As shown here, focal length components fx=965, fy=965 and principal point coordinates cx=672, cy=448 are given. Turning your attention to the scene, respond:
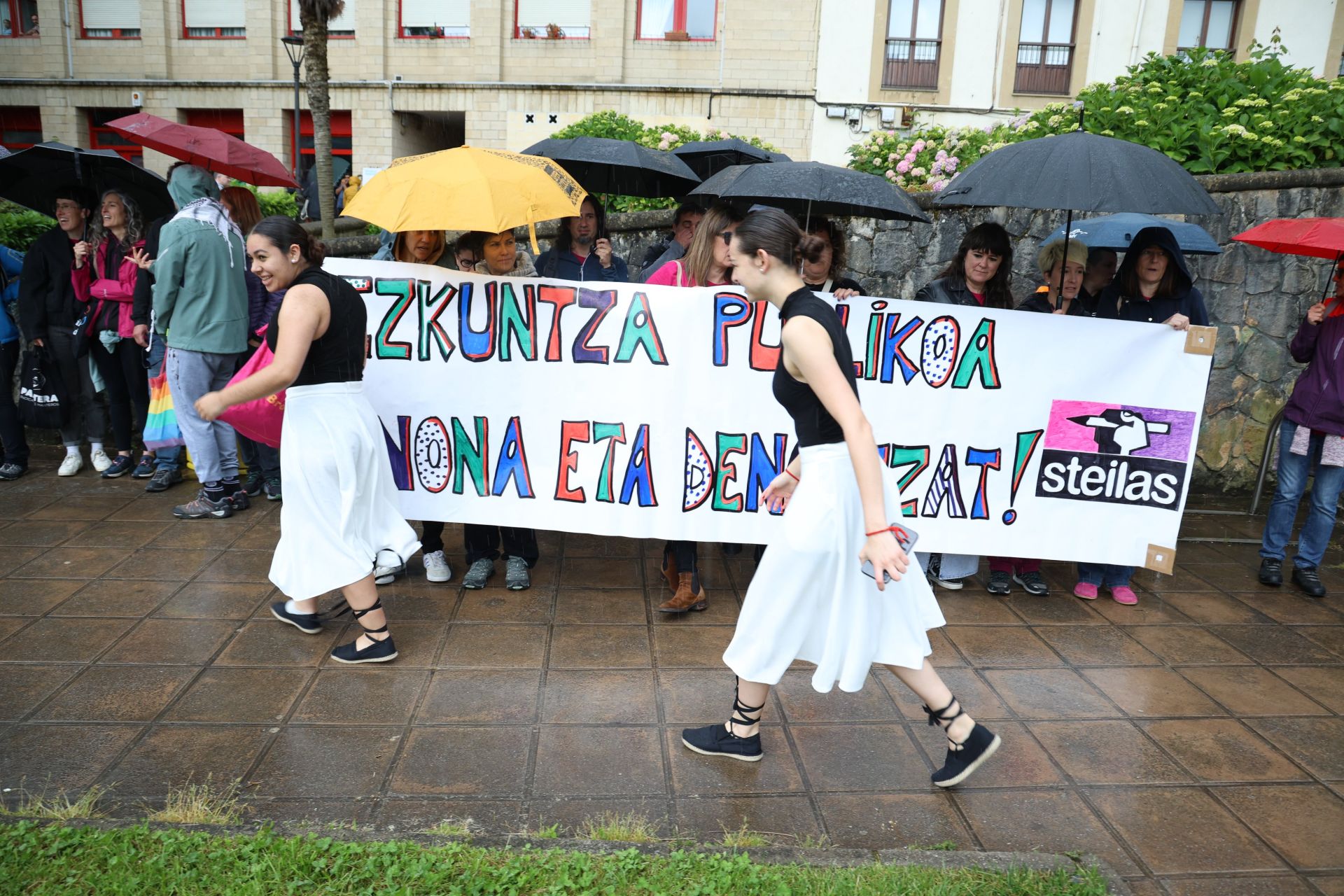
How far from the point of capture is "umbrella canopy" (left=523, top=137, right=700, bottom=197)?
617 centimetres

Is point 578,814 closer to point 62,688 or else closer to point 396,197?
point 62,688

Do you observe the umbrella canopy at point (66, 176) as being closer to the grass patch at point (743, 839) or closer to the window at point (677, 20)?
the grass patch at point (743, 839)

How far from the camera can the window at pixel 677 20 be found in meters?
20.8

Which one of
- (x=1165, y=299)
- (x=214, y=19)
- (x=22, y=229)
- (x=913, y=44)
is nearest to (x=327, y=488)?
(x=1165, y=299)

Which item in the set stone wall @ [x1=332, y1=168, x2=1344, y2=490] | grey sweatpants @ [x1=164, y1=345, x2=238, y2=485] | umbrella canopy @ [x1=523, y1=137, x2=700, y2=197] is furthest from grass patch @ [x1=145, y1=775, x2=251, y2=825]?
stone wall @ [x1=332, y1=168, x2=1344, y2=490]

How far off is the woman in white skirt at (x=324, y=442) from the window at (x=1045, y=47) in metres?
20.3

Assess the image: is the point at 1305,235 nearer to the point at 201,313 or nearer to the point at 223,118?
the point at 201,313

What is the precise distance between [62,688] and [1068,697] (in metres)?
4.24

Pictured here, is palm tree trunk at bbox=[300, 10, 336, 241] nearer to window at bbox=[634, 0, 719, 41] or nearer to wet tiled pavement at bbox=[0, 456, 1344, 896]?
wet tiled pavement at bbox=[0, 456, 1344, 896]

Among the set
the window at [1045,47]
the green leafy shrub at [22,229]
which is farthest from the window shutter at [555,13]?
the green leafy shrub at [22,229]

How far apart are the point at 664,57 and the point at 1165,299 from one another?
17.5 metres

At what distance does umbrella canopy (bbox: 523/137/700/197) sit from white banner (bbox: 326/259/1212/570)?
1.48 metres

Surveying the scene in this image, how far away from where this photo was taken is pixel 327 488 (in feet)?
13.5

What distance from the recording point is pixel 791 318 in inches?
123
